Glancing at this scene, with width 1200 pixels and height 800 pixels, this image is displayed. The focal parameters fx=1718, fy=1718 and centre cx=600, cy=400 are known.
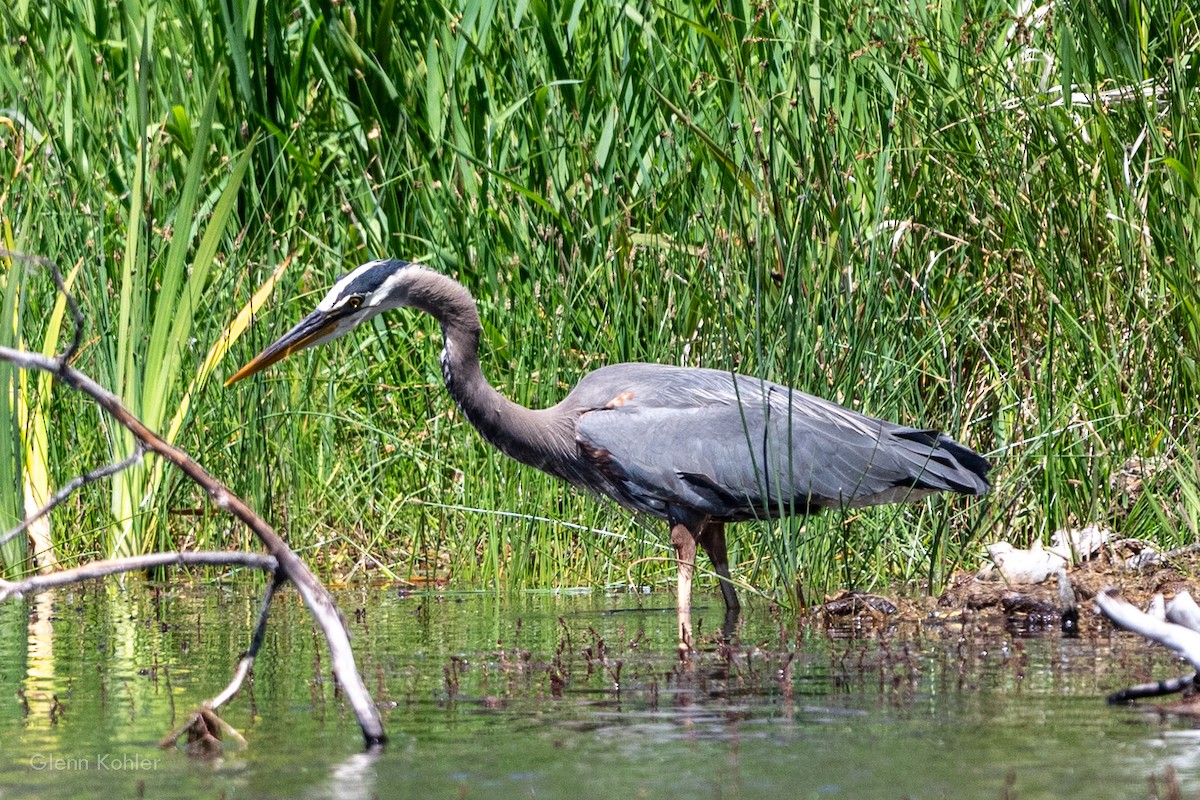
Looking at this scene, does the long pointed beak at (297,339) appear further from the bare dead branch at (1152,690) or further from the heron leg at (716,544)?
the bare dead branch at (1152,690)

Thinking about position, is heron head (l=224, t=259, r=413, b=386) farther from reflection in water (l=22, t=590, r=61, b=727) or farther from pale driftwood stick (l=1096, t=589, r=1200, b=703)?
pale driftwood stick (l=1096, t=589, r=1200, b=703)

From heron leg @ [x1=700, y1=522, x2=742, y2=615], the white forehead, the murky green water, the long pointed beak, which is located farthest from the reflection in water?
heron leg @ [x1=700, y1=522, x2=742, y2=615]

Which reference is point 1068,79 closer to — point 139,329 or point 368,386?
point 368,386

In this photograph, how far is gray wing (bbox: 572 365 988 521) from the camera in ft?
18.8

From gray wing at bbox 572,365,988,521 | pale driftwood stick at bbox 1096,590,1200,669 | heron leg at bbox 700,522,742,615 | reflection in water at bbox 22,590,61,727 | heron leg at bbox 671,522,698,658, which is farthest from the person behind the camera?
heron leg at bbox 700,522,742,615

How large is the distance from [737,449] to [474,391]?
3.26ft

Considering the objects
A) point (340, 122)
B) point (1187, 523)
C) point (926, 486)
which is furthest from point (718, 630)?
point (340, 122)

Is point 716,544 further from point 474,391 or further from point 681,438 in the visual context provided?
point 474,391

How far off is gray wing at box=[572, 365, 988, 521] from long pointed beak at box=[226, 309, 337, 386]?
95cm

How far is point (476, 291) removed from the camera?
7465 mm

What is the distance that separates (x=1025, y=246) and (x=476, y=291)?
2.41 meters

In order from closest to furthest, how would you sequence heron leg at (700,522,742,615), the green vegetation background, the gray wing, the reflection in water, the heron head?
the reflection in water
the gray wing
the green vegetation background
the heron head
heron leg at (700,522,742,615)

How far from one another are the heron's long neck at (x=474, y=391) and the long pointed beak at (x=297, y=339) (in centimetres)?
34

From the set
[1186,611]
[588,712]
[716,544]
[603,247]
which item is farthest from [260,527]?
[603,247]
